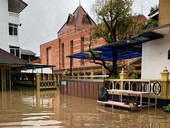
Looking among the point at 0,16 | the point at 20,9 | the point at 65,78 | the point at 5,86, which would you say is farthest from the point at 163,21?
the point at 20,9

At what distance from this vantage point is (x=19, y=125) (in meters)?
3.94

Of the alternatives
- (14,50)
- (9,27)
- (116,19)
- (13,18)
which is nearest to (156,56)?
(116,19)

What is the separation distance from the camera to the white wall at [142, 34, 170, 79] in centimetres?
697

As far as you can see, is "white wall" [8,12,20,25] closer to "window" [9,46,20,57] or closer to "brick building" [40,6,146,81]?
"window" [9,46,20,57]

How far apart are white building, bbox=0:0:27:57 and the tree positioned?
1134 centimetres

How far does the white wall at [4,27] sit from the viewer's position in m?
16.2

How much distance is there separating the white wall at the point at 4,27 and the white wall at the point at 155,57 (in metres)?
15.2

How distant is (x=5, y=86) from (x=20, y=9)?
35.7 feet

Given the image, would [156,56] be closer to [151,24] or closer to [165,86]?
[165,86]

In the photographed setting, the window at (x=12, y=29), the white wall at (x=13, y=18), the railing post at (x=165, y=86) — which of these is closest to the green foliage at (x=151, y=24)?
the railing post at (x=165, y=86)

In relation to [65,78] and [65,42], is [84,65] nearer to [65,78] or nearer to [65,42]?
[65,42]

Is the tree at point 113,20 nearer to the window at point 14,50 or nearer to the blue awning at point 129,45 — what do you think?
the blue awning at point 129,45

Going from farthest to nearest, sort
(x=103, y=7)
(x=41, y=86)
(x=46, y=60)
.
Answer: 1. (x=46, y=60)
2. (x=41, y=86)
3. (x=103, y=7)

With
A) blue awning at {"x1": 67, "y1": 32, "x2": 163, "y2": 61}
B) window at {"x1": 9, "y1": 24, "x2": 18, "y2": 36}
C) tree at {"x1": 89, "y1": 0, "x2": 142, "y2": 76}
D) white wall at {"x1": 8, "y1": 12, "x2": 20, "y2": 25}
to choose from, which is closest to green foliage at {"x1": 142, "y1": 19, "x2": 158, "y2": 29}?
tree at {"x1": 89, "y1": 0, "x2": 142, "y2": 76}
